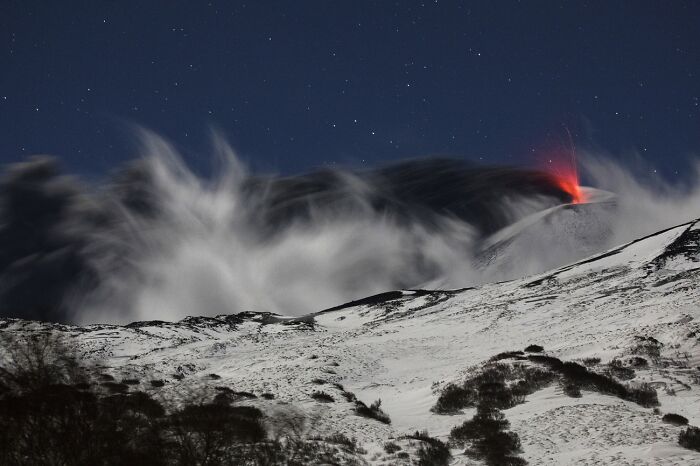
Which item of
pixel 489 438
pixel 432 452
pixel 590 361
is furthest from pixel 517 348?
pixel 432 452

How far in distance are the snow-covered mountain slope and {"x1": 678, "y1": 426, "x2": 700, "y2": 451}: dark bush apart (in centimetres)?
23

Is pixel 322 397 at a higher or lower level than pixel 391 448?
higher

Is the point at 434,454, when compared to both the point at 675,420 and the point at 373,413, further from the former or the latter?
the point at 675,420

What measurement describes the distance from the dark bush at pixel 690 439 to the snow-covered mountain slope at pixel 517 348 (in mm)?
230

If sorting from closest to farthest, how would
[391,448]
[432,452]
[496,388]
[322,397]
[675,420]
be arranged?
[432,452] → [391,448] → [675,420] → [496,388] → [322,397]

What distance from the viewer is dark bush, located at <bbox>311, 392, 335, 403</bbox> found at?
921 inches

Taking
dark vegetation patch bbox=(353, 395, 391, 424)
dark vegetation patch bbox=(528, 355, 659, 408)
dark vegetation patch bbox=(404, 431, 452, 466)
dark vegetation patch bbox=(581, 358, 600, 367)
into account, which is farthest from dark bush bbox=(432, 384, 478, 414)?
dark vegetation patch bbox=(581, 358, 600, 367)

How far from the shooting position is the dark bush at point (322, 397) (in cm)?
2340

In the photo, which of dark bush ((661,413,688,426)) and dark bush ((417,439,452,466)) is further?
dark bush ((661,413,688,426))

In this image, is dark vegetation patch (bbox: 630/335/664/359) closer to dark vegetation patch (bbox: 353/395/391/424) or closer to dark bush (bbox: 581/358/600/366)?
dark bush (bbox: 581/358/600/366)

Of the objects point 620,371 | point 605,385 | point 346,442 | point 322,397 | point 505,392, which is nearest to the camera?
point 346,442

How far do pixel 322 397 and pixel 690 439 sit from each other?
49.3 feet

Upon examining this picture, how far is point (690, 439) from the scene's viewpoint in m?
13.1

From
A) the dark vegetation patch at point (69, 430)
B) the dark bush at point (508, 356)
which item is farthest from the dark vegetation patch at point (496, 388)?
the dark vegetation patch at point (69, 430)
